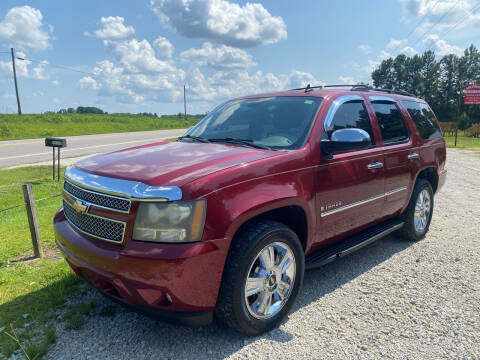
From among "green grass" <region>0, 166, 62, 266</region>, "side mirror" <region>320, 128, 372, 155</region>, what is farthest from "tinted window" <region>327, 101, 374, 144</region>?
"green grass" <region>0, 166, 62, 266</region>

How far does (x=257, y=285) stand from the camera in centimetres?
264

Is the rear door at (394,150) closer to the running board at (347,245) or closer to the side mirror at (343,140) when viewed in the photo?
the running board at (347,245)

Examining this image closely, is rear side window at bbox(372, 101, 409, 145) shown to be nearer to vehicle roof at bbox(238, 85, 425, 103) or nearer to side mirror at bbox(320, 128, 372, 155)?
vehicle roof at bbox(238, 85, 425, 103)

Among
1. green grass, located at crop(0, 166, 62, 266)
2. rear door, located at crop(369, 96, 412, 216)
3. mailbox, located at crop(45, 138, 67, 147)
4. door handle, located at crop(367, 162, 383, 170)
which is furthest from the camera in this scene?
mailbox, located at crop(45, 138, 67, 147)

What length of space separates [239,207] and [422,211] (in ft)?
11.3

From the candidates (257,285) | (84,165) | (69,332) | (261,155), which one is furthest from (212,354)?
(84,165)

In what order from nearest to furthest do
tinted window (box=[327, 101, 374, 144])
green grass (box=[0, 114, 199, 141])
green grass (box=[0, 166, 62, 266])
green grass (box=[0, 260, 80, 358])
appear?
green grass (box=[0, 260, 80, 358]) < tinted window (box=[327, 101, 374, 144]) < green grass (box=[0, 166, 62, 266]) < green grass (box=[0, 114, 199, 141])

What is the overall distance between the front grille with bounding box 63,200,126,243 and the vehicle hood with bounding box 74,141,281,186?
1.04 ft

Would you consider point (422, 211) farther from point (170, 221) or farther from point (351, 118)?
point (170, 221)

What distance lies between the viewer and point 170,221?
2199 millimetres

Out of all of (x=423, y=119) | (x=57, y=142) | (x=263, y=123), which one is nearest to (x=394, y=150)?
(x=423, y=119)

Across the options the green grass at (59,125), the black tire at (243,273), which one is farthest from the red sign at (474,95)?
the green grass at (59,125)

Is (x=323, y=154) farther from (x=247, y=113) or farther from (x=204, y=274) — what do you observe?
(x=204, y=274)

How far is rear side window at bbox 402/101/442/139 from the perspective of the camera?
4.63m
